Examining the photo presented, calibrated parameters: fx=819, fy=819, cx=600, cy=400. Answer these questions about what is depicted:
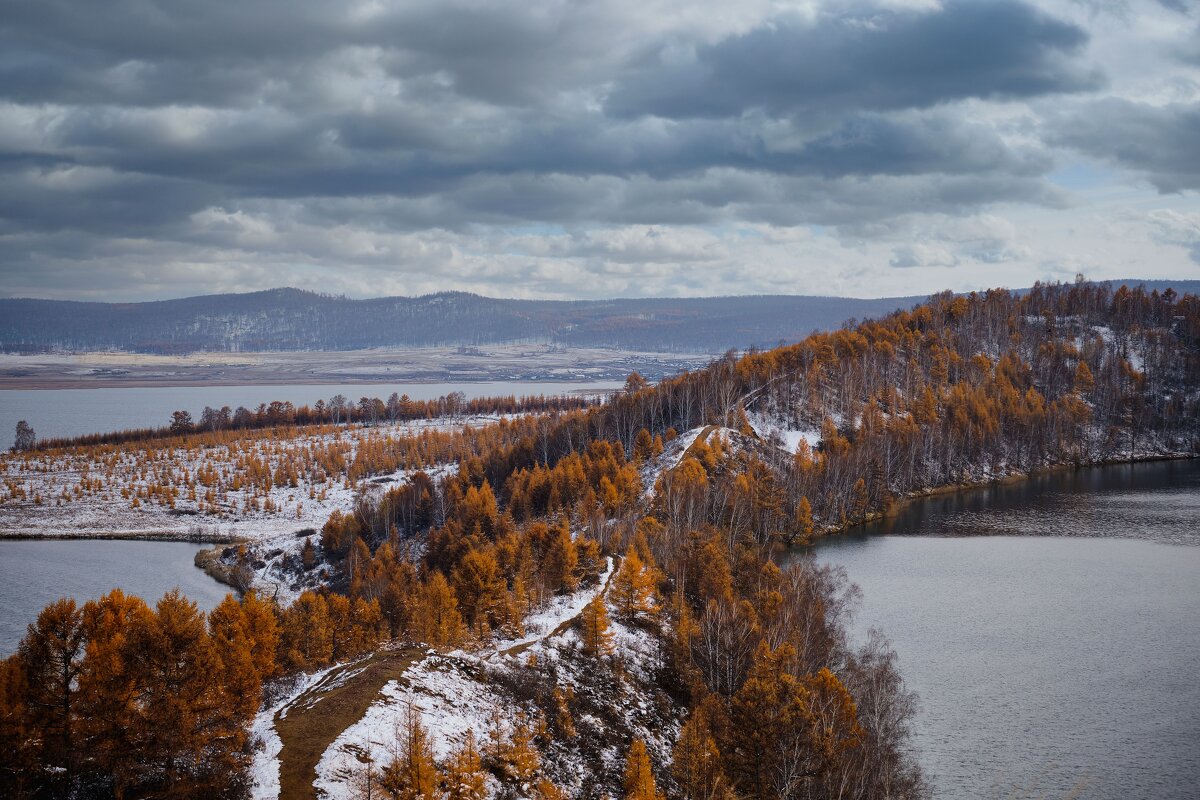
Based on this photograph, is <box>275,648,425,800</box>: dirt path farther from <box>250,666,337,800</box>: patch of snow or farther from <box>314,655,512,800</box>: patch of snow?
<box>314,655,512,800</box>: patch of snow

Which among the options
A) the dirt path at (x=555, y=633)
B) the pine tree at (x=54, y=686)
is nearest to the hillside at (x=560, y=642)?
the pine tree at (x=54, y=686)

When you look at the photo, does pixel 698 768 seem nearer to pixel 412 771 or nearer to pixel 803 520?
pixel 412 771

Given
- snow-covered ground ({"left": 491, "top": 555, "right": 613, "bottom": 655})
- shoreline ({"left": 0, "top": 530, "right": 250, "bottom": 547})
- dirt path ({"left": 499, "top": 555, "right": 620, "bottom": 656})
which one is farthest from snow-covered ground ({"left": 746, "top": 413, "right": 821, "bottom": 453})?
shoreline ({"left": 0, "top": 530, "right": 250, "bottom": 547})

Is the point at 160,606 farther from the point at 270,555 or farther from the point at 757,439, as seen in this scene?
the point at 757,439

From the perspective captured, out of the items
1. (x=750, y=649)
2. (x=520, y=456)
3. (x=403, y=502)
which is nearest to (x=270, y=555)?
(x=403, y=502)

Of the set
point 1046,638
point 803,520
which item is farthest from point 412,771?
point 803,520
